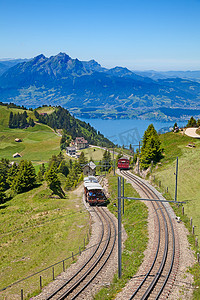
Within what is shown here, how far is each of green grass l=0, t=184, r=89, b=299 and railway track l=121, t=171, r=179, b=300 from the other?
8690 mm

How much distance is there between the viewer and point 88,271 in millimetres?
26891

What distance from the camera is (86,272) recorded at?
26.8m

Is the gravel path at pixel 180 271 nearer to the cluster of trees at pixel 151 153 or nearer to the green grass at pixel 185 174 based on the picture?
the green grass at pixel 185 174

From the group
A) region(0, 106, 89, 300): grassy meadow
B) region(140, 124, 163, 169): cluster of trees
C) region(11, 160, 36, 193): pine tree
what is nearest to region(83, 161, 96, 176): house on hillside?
region(140, 124, 163, 169): cluster of trees

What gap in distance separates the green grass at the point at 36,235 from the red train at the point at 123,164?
26.8 meters

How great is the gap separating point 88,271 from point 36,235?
15.7m

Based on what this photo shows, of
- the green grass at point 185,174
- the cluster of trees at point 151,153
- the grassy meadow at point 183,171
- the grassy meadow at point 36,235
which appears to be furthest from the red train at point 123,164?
the grassy meadow at point 36,235

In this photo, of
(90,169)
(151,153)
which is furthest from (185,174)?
(90,169)

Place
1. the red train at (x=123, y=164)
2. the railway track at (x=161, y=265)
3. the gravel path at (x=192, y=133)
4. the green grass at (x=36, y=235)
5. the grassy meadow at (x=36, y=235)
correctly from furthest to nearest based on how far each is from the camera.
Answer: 1. the red train at (x=123, y=164)
2. the gravel path at (x=192, y=133)
3. the green grass at (x=36, y=235)
4. the grassy meadow at (x=36, y=235)
5. the railway track at (x=161, y=265)

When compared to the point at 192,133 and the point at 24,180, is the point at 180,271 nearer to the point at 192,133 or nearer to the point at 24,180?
the point at 24,180

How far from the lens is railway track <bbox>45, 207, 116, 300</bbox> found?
2353 centimetres

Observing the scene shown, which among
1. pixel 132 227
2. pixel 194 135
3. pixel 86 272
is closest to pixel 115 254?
pixel 86 272

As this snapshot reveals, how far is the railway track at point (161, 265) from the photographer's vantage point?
2294 cm

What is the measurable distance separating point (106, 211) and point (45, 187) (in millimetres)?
21940
